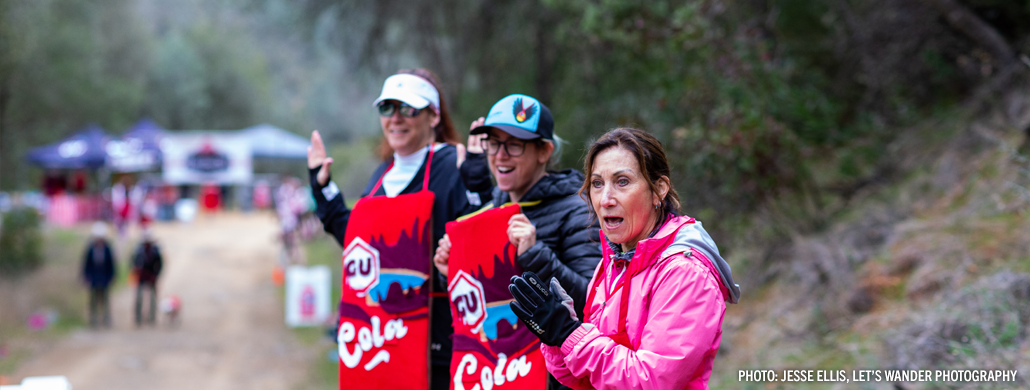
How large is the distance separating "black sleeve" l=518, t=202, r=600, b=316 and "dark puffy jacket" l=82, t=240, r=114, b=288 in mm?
12512

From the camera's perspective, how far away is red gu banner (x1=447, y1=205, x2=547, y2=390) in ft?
8.77

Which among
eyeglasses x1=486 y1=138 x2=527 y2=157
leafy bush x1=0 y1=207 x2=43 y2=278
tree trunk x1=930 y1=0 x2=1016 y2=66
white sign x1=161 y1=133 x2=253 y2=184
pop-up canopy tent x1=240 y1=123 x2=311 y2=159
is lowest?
eyeglasses x1=486 y1=138 x2=527 y2=157

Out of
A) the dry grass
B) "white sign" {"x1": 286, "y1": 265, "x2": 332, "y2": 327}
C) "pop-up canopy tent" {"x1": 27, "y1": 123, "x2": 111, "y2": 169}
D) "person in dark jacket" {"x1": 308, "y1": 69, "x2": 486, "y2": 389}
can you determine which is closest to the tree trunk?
"person in dark jacket" {"x1": 308, "y1": 69, "x2": 486, "y2": 389}

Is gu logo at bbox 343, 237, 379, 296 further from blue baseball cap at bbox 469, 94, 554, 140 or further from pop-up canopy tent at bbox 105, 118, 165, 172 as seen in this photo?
pop-up canopy tent at bbox 105, 118, 165, 172

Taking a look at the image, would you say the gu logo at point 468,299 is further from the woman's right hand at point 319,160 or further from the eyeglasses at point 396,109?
the woman's right hand at point 319,160

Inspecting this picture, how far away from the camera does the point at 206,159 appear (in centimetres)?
3005

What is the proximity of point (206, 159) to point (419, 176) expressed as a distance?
2930 centimetres

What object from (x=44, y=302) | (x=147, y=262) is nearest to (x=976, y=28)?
(x=147, y=262)

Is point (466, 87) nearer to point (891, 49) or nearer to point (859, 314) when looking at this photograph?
point (891, 49)

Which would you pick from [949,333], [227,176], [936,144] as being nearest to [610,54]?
[936,144]

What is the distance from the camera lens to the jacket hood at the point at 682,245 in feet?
6.49

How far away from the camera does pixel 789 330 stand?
247 inches

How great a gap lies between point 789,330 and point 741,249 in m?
1.84

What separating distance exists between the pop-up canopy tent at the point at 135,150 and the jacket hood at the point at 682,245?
883 inches
